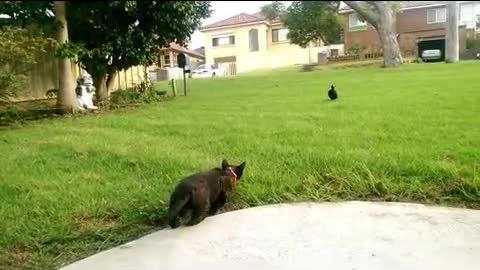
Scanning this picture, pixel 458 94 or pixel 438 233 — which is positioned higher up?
pixel 458 94

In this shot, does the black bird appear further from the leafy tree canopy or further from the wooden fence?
the leafy tree canopy

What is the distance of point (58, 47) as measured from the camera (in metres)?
2.33

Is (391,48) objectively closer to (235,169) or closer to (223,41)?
(223,41)

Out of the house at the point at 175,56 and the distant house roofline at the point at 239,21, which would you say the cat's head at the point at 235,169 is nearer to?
the house at the point at 175,56

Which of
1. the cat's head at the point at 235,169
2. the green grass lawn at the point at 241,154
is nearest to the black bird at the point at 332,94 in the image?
the green grass lawn at the point at 241,154

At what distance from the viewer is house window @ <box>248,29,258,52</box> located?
217cm

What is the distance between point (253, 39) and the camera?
2.31 metres

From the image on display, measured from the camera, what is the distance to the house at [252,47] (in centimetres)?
204

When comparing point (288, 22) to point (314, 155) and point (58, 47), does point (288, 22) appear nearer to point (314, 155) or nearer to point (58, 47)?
point (58, 47)

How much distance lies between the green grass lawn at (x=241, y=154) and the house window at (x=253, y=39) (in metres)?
0.48

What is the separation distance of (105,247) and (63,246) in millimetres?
201

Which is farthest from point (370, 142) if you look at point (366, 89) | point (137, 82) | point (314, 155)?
point (137, 82)

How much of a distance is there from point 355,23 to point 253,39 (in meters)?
0.43

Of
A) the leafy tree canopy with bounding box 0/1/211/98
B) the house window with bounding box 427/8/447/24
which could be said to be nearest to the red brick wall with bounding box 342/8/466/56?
the house window with bounding box 427/8/447/24
